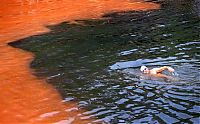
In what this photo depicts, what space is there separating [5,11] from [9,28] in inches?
201

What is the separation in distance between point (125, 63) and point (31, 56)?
131 inches

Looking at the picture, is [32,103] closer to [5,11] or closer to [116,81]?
[116,81]

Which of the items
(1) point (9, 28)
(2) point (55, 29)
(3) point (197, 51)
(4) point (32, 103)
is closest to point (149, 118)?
(4) point (32, 103)

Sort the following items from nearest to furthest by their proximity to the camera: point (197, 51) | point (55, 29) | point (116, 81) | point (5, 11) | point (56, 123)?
point (56, 123) → point (116, 81) → point (197, 51) → point (55, 29) → point (5, 11)

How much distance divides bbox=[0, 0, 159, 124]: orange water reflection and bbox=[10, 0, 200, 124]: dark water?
0.41 metres

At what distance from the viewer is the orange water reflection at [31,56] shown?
8.94m

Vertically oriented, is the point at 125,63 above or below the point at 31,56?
below

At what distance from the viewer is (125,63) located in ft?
38.7

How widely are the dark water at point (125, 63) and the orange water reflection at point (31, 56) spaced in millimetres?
409

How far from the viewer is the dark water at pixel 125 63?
29.0 feet

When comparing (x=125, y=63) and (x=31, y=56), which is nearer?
(x=125, y=63)

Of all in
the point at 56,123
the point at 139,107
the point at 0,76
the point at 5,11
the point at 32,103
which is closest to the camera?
the point at 56,123

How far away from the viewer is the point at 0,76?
1152 centimetres

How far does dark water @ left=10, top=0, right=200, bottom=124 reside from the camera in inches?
348
